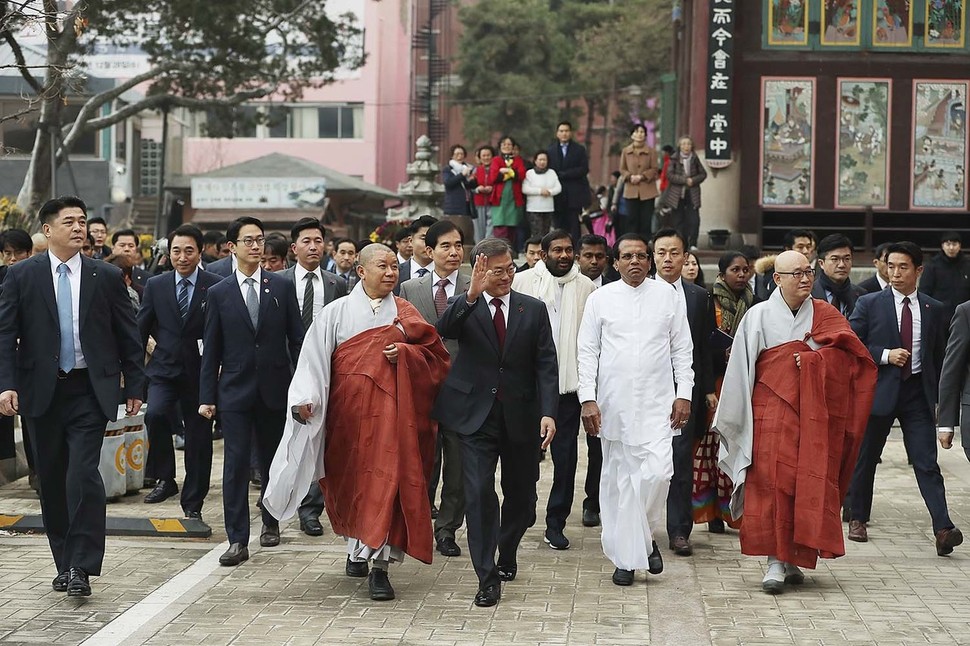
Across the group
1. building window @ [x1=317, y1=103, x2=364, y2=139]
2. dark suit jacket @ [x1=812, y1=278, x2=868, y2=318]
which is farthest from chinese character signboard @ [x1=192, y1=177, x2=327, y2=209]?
dark suit jacket @ [x1=812, y1=278, x2=868, y2=318]

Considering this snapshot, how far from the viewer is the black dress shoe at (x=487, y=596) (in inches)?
302

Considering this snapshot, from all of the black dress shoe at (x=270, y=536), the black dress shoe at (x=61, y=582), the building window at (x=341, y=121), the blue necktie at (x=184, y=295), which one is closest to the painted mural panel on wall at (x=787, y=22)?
the blue necktie at (x=184, y=295)

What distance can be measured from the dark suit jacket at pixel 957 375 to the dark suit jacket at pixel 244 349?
3930 mm

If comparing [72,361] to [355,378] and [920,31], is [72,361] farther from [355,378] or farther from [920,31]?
[920,31]

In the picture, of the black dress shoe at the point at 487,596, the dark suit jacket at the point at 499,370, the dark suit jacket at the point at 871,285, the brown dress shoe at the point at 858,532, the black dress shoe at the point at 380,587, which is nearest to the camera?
the black dress shoe at the point at 487,596

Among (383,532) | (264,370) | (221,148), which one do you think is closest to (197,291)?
(264,370)

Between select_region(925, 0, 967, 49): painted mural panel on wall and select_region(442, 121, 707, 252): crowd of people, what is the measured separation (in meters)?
4.57

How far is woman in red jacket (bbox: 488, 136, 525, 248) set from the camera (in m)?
18.5

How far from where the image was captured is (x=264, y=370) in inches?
360

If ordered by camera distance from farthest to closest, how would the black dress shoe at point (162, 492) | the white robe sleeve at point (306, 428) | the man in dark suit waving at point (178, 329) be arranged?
the black dress shoe at point (162, 492) < the man in dark suit waving at point (178, 329) < the white robe sleeve at point (306, 428)

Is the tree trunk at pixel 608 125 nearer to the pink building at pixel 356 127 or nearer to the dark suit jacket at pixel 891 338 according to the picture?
the pink building at pixel 356 127

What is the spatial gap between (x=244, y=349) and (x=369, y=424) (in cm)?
144

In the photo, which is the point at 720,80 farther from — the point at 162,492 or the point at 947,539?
the point at 947,539

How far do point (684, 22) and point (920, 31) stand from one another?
4.93m
